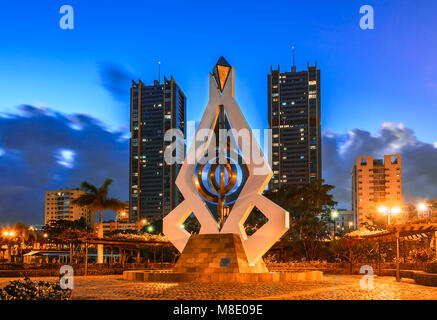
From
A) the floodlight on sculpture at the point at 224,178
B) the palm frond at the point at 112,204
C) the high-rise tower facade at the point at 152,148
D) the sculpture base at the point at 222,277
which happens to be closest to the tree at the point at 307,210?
the palm frond at the point at 112,204

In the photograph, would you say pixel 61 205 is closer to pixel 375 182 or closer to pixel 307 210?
pixel 375 182

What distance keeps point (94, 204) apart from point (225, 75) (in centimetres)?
1818

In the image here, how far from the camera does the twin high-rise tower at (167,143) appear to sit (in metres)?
111

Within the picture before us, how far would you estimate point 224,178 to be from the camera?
2252 centimetres

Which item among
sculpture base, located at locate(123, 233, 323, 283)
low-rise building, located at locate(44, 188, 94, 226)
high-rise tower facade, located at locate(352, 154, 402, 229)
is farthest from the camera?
low-rise building, located at locate(44, 188, 94, 226)

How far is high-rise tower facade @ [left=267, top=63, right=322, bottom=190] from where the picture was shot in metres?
112

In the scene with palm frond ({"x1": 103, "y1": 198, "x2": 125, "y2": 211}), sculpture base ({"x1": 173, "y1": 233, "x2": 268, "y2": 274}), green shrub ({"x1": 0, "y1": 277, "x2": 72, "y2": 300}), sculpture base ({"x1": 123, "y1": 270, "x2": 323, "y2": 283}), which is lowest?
sculpture base ({"x1": 123, "y1": 270, "x2": 323, "y2": 283})

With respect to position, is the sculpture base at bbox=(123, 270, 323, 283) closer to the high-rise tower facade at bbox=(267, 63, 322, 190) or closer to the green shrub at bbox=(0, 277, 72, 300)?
the green shrub at bbox=(0, 277, 72, 300)

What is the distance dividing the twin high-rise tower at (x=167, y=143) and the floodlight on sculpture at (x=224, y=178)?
8573 centimetres

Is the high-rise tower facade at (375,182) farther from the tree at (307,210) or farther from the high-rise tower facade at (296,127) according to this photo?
the tree at (307,210)

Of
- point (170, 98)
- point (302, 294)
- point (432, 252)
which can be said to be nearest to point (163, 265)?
point (432, 252)

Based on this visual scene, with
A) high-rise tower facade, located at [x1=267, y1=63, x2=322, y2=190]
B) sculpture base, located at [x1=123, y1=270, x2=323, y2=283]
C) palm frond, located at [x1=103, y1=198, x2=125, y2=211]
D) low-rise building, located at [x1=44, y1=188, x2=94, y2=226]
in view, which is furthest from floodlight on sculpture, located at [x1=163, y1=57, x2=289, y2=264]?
low-rise building, located at [x1=44, y1=188, x2=94, y2=226]

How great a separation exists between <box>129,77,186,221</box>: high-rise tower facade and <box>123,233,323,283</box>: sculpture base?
87203 mm
